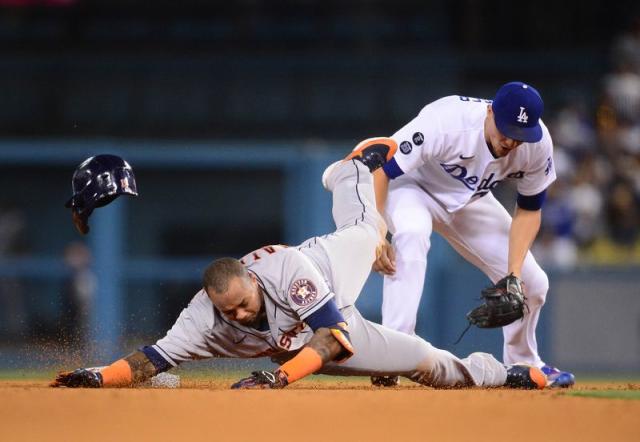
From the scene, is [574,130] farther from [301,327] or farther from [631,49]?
[301,327]

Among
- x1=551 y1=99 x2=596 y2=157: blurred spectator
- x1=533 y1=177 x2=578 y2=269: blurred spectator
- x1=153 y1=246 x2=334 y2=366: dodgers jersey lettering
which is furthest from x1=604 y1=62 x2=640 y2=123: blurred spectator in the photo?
x1=153 y1=246 x2=334 y2=366: dodgers jersey lettering

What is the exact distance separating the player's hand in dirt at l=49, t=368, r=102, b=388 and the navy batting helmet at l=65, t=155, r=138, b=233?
809 mm

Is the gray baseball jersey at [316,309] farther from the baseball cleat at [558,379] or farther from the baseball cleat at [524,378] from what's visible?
the baseball cleat at [558,379]

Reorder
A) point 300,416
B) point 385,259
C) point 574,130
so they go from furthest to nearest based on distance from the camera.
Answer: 1. point 574,130
2. point 385,259
3. point 300,416

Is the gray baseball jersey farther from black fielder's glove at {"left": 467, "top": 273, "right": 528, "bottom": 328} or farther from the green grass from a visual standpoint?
the green grass

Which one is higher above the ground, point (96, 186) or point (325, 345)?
point (96, 186)

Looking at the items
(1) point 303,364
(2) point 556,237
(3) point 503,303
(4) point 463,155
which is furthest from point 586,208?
(1) point 303,364

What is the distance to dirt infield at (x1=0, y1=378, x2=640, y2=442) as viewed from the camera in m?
3.94

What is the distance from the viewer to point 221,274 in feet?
14.7

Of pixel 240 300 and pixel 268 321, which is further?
pixel 268 321

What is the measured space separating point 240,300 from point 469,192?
64.4 inches

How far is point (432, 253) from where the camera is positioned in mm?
10172

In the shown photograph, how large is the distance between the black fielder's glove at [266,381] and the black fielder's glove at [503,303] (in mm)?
1209

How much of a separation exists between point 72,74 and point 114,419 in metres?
9.30
